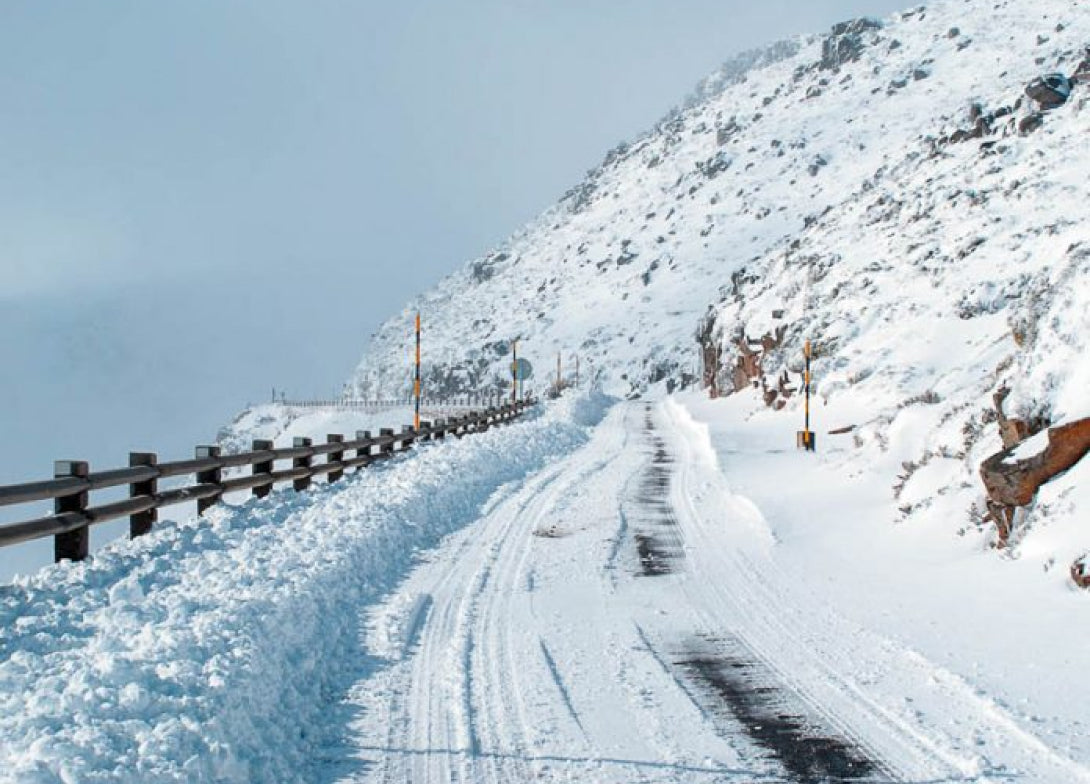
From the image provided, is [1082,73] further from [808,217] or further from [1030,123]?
[808,217]

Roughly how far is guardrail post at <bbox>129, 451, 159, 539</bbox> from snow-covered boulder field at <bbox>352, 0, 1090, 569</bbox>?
888cm

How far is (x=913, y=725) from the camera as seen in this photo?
5.36 metres

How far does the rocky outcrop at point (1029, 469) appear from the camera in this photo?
8.74 metres

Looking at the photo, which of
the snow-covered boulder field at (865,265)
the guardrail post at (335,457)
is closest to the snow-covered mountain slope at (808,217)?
the snow-covered boulder field at (865,265)

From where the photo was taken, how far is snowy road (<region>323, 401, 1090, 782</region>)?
4840 millimetres

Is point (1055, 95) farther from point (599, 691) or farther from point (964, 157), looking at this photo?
point (599, 691)

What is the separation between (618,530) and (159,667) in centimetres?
766

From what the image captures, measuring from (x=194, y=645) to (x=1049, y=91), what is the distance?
5450cm

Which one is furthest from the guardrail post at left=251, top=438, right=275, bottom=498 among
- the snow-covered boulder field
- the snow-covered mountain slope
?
the snow-covered mountain slope

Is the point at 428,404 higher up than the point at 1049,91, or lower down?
lower down

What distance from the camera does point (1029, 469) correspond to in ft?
29.2

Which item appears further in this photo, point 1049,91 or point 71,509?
point 1049,91

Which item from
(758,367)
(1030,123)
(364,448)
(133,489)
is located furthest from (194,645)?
(1030,123)

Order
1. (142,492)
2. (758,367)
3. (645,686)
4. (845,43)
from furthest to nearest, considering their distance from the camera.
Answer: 1. (845,43)
2. (758,367)
3. (142,492)
4. (645,686)
